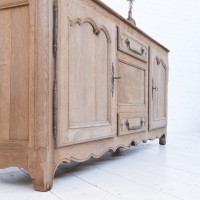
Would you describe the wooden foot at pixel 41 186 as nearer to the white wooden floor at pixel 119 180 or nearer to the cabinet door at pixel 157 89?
the white wooden floor at pixel 119 180

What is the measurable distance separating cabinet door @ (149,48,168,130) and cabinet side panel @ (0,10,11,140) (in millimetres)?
945

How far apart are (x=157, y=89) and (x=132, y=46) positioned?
462 mm

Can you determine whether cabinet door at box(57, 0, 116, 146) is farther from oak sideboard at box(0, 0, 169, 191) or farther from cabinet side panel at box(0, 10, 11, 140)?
cabinet side panel at box(0, 10, 11, 140)

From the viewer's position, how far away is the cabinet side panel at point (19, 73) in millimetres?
954

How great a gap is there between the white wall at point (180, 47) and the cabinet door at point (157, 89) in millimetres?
785

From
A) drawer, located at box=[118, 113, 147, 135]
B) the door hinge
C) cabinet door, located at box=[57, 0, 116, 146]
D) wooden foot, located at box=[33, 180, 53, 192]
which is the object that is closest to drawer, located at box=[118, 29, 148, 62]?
cabinet door, located at box=[57, 0, 116, 146]

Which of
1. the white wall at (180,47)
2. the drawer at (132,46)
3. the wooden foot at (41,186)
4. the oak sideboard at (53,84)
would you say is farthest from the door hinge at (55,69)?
the white wall at (180,47)

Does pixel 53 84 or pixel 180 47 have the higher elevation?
pixel 180 47

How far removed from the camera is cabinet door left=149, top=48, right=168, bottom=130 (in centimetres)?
175

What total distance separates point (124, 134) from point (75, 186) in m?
0.46

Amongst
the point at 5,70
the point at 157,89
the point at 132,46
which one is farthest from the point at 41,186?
the point at 157,89

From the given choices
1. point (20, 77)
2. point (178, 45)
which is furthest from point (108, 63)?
point (178, 45)

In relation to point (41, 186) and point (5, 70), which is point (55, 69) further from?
point (41, 186)

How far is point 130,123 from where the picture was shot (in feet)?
4.74
